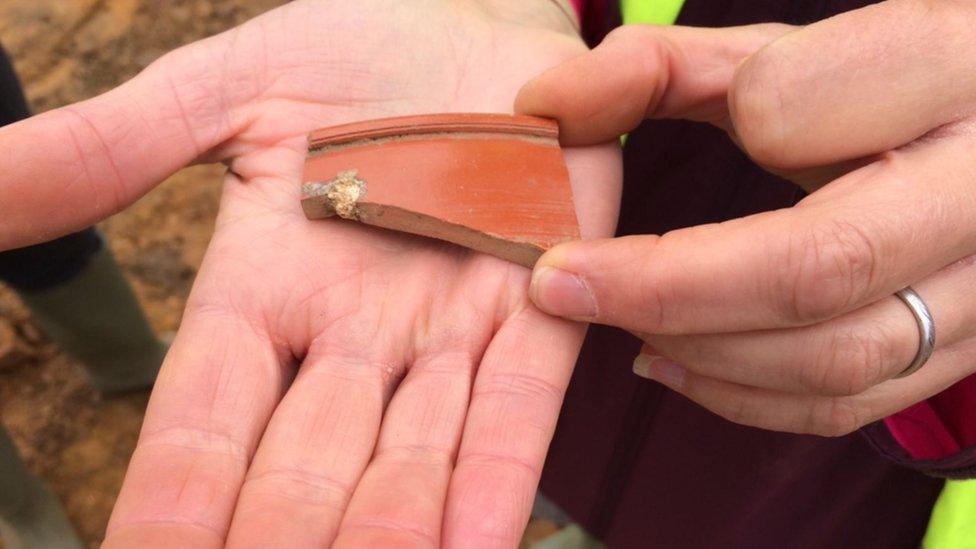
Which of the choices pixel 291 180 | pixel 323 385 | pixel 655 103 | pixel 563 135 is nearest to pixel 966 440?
pixel 655 103

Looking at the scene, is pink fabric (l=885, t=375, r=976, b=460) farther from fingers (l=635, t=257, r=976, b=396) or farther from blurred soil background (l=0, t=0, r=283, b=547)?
blurred soil background (l=0, t=0, r=283, b=547)

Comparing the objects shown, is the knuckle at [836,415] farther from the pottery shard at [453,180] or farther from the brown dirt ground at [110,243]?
the brown dirt ground at [110,243]

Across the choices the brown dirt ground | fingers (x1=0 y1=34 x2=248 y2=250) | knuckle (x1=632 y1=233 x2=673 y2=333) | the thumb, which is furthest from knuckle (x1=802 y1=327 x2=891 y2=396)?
the brown dirt ground

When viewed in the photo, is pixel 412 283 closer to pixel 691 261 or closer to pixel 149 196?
pixel 691 261

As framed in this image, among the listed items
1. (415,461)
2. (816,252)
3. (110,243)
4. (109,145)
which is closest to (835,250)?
(816,252)

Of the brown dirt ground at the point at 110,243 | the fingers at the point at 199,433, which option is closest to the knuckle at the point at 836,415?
the fingers at the point at 199,433

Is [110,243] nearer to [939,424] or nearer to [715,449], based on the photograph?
[715,449]
